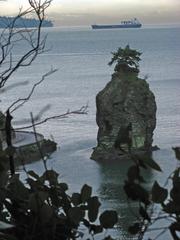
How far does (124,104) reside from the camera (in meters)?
57.1

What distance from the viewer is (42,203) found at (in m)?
2.55

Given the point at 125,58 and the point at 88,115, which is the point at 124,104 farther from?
the point at 88,115

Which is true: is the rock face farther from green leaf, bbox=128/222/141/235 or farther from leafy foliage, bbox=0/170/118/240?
green leaf, bbox=128/222/141/235

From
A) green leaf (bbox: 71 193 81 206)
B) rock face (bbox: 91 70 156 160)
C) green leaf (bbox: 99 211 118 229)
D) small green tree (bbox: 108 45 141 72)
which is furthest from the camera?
rock face (bbox: 91 70 156 160)

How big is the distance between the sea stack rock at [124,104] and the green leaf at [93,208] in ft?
173

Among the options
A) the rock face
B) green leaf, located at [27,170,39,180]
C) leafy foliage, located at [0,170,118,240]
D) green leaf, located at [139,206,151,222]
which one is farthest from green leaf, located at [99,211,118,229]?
the rock face

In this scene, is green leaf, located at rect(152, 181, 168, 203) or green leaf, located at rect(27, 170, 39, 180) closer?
green leaf, located at rect(152, 181, 168, 203)

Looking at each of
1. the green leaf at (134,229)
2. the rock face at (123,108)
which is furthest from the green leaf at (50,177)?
the rock face at (123,108)

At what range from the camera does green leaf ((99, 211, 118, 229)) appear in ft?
8.36

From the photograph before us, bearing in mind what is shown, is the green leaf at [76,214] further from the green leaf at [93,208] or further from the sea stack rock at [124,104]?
the sea stack rock at [124,104]

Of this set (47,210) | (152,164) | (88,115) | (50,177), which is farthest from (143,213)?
(88,115)

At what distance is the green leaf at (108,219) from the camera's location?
2.55 meters

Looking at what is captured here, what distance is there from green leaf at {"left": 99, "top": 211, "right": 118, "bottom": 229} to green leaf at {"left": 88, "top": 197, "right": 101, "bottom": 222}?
8 cm

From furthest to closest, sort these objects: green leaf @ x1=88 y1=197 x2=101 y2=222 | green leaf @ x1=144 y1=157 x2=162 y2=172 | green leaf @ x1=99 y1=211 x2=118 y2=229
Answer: green leaf @ x1=88 y1=197 x2=101 y2=222, green leaf @ x1=99 y1=211 x2=118 y2=229, green leaf @ x1=144 y1=157 x2=162 y2=172
